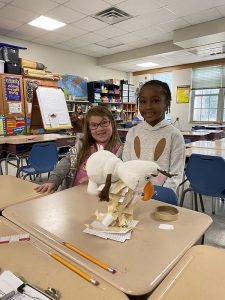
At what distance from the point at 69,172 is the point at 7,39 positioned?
5.11m

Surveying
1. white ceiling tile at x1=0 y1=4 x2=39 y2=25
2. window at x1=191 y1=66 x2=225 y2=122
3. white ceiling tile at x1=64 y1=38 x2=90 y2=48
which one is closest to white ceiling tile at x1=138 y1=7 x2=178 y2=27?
white ceiling tile at x1=64 y1=38 x2=90 y2=48

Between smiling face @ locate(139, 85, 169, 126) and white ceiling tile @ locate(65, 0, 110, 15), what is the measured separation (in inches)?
127

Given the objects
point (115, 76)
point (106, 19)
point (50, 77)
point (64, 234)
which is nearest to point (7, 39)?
point (50, 77)

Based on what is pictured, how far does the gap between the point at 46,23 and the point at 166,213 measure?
492 cm

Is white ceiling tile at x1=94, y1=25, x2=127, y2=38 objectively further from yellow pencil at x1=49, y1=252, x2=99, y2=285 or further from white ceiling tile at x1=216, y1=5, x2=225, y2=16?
yellow pencil at x1=49, y1=252, x2=99, y2=285

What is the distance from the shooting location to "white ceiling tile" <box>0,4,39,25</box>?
411cm

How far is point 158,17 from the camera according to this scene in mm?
4512

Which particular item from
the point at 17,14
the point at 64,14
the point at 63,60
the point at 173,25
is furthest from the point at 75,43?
the point at 173,25

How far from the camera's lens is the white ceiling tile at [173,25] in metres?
4.71

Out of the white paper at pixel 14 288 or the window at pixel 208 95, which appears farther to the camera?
the window at pixel 208 95

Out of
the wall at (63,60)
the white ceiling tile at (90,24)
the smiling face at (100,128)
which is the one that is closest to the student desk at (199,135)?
the white ceiling tile at (90,24)

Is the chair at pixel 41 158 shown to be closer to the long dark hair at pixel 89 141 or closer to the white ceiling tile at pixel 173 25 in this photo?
the long dark hair at pixel 89 141

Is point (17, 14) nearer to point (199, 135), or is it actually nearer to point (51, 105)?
point (51, 105)

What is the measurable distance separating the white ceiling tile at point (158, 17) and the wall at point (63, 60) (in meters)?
2.78
